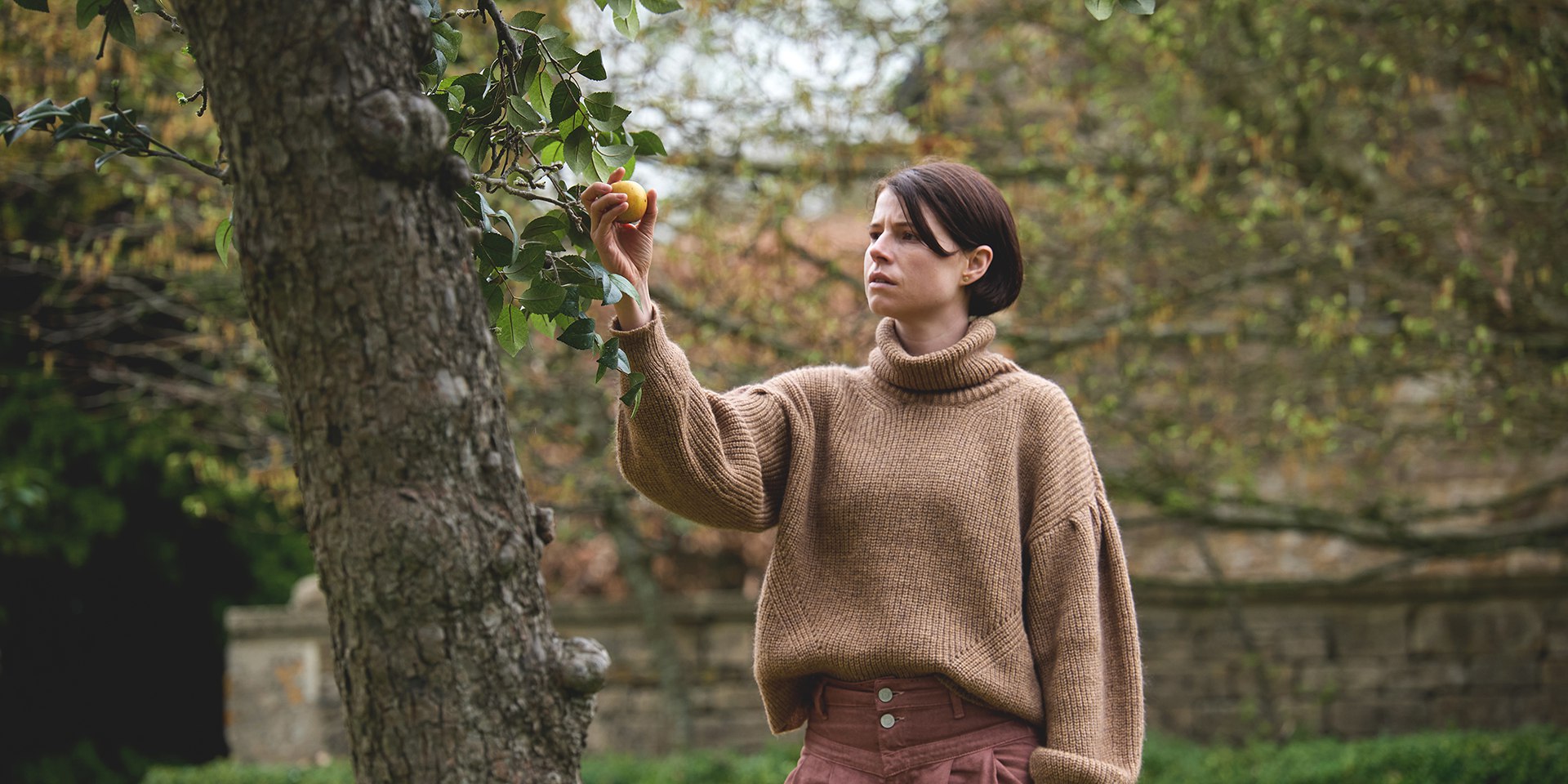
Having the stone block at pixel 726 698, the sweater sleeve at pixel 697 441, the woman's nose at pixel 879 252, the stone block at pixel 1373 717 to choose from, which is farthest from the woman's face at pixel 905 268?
the stone block at pixel 1373 717

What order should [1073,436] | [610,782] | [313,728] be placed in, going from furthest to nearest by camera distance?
[313,728], [610,782], [1073,436]

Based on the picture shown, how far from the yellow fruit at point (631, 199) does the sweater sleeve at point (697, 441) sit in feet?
0.47

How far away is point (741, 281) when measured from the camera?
17.9 ft

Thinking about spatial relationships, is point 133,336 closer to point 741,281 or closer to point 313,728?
point 313,728

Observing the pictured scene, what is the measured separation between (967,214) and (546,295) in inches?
29.4

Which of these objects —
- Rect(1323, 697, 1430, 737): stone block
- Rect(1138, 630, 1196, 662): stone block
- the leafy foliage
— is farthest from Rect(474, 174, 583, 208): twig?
Rect(1323, 697, 1430, 737): stone block

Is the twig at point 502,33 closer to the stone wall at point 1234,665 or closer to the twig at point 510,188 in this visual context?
the twig at point 510,188

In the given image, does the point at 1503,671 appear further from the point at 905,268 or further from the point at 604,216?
the point at 604,216

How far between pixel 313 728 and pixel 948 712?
541cm

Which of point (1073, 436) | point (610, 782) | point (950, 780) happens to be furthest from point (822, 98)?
point (950, 780)

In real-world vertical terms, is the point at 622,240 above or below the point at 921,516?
above

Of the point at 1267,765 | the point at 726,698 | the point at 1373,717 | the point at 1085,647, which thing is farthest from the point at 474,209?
the point at 1373,717

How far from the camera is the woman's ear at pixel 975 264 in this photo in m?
2.21

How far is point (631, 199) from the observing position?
1.89 meters
